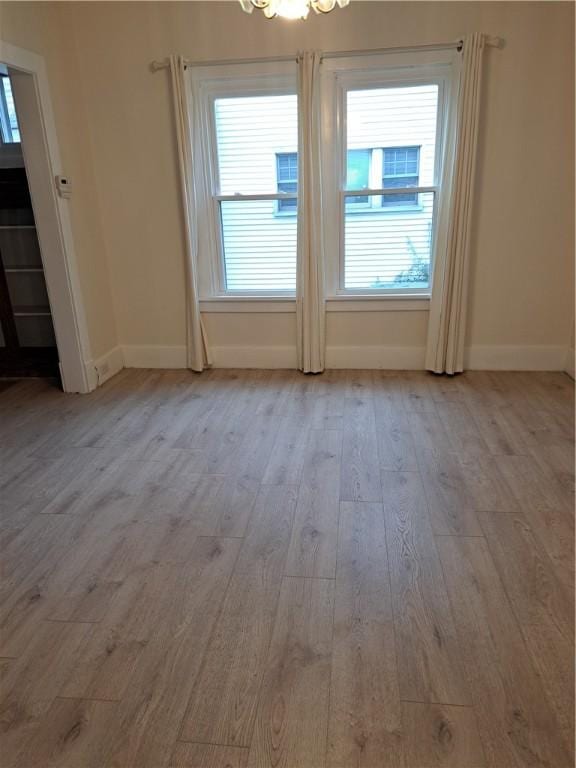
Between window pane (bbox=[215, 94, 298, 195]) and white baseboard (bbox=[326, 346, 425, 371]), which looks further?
white baseboard (bbox=[326, 346, 425, 371])

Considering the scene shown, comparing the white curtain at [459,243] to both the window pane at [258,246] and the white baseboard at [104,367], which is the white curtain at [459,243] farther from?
the white baseboard at [104,367]

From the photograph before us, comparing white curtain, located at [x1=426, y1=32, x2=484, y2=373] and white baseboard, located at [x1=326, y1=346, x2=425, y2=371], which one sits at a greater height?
white curtain, located at [x1=426, y1=32, x2=484, y2=373]

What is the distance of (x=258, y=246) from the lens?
160 inches

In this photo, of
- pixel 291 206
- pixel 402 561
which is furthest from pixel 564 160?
pixel 402 561

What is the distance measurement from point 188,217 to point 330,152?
1.20 metres

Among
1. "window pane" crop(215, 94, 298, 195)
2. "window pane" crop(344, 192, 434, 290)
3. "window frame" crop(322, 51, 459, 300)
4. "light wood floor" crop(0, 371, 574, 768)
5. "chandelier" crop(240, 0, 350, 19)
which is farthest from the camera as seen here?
"window pane" crop(344, 192, 434, 290)

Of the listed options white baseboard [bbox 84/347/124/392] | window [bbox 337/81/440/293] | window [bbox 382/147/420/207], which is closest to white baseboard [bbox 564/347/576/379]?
window [bbox 337/81/440/293]

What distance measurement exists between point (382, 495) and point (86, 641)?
4.58 ft

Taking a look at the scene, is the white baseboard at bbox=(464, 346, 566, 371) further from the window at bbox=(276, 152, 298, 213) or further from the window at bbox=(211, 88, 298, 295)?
the window at bbox=(276, 152, 298, 213)

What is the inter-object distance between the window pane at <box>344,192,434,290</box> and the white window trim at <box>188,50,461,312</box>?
0.06 metres

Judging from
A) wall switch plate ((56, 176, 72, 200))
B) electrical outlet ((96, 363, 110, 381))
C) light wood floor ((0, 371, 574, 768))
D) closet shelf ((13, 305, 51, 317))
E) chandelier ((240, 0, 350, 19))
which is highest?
chandelier ((240, 0, 350, 19))

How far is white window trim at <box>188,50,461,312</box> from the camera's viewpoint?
3.55 meters

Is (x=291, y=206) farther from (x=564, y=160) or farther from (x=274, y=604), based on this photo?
(x=274, y=604)

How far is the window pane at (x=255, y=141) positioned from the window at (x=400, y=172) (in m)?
0.71
